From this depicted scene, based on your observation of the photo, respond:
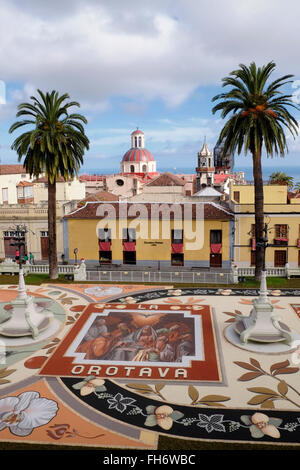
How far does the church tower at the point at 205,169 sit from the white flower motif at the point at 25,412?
88.3 meters

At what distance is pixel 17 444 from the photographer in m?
12.3

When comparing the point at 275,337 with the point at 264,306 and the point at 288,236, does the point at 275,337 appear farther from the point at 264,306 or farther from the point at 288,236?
the point at 288,236

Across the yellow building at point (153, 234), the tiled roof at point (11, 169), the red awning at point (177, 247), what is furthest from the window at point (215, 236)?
the tiled roof at point (11, 169)

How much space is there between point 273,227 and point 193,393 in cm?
2724

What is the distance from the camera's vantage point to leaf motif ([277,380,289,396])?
15047 mm

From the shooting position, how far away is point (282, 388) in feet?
50.2

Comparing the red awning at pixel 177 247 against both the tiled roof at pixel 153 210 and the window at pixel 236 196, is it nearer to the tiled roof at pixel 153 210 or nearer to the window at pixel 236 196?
the tiled roof at pixel 153 210

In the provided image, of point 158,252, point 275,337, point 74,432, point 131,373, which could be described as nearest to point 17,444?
point 74,432

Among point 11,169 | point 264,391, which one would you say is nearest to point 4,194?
point 11,169

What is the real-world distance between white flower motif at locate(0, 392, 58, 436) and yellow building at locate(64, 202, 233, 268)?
25677mm

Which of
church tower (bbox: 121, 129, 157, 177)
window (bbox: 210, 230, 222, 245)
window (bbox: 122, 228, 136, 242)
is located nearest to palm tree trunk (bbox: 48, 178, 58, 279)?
window (bbox: 122, 228, 136, 242)

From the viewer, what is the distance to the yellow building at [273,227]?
127ft

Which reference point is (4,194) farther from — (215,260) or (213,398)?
(213,398)

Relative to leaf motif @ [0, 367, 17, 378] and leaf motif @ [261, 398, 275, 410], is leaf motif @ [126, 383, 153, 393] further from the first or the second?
leaf motif @ [0, 367, 17, 378]
